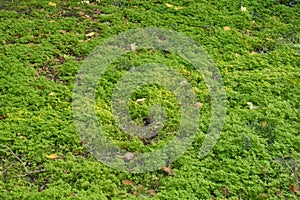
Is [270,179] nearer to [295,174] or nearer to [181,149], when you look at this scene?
[295,174]

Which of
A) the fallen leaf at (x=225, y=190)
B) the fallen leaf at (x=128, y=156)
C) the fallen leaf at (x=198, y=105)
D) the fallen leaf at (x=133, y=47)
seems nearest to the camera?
the fallen leaf at (x=225, y=190)

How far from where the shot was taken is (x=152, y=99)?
3799 millimetres

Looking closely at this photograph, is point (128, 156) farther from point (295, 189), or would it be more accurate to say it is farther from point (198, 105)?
point (295, 189)

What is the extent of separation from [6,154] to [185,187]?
1.38 m

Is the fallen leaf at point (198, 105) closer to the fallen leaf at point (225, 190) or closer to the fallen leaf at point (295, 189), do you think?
the fallen leaf at point (225, 190)

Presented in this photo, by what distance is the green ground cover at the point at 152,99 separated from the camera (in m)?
3.04

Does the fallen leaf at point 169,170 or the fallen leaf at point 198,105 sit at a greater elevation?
the fallen leaf at point 198,105

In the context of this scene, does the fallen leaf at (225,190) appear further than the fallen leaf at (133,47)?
No

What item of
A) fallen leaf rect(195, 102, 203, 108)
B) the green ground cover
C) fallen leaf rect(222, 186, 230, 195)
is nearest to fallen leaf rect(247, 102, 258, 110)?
the green ground cover

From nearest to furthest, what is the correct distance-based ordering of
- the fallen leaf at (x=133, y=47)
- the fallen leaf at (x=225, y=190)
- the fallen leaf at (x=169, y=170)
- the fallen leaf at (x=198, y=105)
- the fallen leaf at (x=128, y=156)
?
the fallen leaf at (x=225, y=190), the fallen leaf at (x=169, y=170), the fallen leaf at (x=128, y=156), the fallen leaf at (x=198, y=105), the fallen leaf at (x=133, y=47)

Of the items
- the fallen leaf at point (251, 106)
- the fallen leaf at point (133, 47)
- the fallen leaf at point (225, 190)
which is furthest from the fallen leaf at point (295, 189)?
the fallen leaf at point (133, 47)

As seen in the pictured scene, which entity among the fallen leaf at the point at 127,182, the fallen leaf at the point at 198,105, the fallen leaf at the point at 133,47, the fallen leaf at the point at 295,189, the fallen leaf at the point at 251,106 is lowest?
the fallen leaf at the point at 127,182

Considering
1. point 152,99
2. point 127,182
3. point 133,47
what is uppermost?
point 133,47

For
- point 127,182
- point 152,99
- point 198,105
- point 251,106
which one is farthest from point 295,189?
point 152,99
